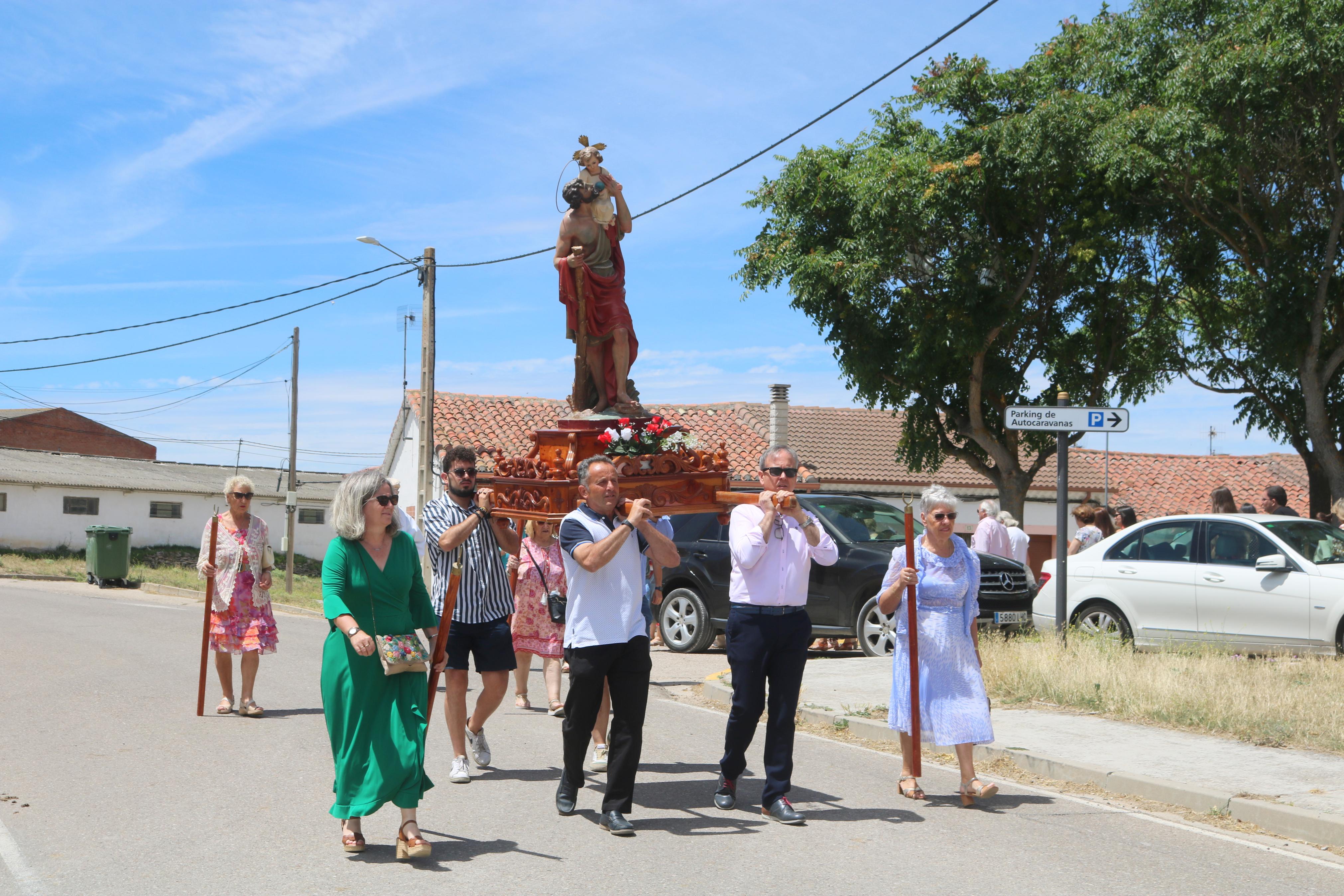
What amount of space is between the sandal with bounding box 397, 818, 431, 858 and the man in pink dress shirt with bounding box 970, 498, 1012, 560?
9785mm

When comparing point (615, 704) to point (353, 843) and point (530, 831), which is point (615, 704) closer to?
point (530, 831)

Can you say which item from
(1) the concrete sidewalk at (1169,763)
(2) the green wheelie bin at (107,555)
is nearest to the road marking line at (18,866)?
(1) the concrete sidewalk at (1169,763)

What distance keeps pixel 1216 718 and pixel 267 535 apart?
735 cm

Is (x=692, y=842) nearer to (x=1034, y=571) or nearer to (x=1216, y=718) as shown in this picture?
(x=1216, y=718)

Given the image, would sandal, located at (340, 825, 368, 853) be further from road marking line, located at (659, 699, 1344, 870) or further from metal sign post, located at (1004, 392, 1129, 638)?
metal sign post, located at (1004, 392, 1129, 638)

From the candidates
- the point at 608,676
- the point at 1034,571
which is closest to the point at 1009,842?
the point at 608,676

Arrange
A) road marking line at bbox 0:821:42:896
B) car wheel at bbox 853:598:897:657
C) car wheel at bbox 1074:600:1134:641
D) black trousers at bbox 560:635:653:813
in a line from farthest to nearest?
car wheel at bbox 853:598:897:657 < car wheel at bbox 1074:600:1134:641 < black trousers at bbox 560:635:653:813 < road marking line at bbox 0:821:42:896

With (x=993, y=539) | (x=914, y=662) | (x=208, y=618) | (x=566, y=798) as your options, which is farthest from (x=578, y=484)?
(x=993, y=539)

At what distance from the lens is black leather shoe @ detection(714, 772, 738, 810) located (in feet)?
23.1

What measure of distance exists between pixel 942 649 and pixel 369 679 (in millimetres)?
3209

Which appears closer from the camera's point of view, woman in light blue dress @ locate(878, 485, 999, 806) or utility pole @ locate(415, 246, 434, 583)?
woman in light blue dress @ locate(878, 485, 999, 806)

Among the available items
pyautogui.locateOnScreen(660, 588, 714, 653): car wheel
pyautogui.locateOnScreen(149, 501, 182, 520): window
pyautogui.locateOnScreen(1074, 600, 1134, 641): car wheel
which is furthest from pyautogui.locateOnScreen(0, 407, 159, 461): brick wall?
pyautogui.locateOnScreen(1074, 600, 1134, 641): car wheel

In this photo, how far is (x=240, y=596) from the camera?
10.2 meters

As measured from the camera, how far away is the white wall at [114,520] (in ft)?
134
